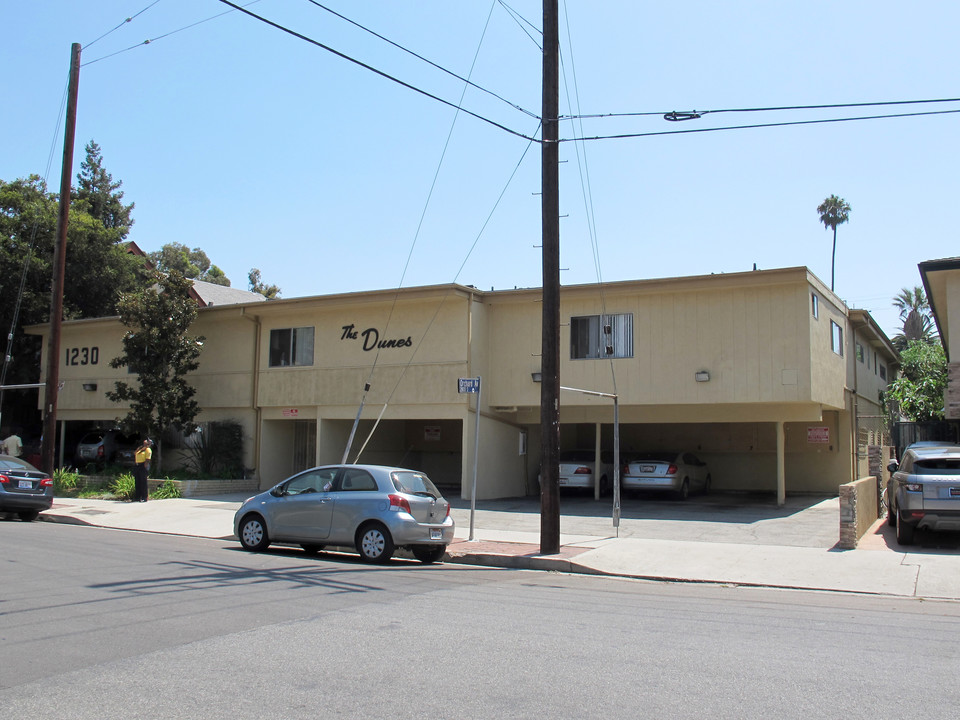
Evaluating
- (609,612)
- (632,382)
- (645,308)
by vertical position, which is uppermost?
(645,308)

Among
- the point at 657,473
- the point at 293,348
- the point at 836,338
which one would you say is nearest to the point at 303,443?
the point at 293,348

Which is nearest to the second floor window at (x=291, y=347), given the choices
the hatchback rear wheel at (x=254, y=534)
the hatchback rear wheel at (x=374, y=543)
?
the hatchback rear wheel at (x=254, y=534)

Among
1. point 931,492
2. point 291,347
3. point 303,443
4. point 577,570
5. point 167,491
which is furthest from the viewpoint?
point 303,443

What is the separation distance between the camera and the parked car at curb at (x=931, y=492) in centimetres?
1315

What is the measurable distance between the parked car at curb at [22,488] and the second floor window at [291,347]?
315 inches

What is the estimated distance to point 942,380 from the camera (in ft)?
93.2

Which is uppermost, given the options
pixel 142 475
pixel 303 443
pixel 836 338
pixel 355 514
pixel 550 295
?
pixel 836 338

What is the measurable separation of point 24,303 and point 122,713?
30150 mm

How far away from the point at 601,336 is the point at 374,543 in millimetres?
10605

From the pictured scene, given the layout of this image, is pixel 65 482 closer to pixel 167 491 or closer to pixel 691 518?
pixel 167 491

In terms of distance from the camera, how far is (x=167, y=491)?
22.5 meters

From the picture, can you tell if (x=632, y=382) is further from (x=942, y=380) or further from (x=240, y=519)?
(x=942, y=380)

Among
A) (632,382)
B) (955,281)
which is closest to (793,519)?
(632,382)

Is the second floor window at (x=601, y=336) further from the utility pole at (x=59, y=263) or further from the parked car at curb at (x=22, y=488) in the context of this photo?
the utility pole at (x=59, y=263)
